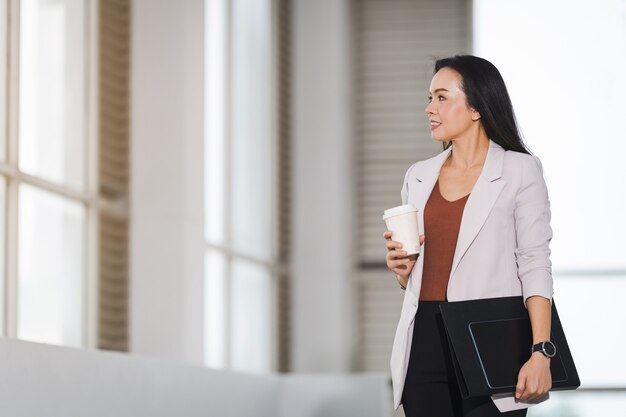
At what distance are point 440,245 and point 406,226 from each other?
0.26 ft

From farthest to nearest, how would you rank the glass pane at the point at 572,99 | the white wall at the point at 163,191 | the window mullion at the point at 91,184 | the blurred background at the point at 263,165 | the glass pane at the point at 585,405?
the glass pane at the point at 572,99
the glass pane at the point at 585,405
the white wall at the point at 163,191
the window mullion at the point at 91,184
the blurred background at the point at 263,165

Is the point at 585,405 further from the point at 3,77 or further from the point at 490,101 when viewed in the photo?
the point at 490,101

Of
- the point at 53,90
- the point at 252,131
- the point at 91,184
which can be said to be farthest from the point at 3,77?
the point at 252,131

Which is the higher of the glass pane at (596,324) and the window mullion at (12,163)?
the window mullion at (12,163)

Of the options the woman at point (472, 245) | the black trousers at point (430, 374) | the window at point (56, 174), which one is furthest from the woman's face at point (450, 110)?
the window at point (56, 174)

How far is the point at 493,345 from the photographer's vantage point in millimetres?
1736

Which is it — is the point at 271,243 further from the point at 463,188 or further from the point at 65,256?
the point at 463,188

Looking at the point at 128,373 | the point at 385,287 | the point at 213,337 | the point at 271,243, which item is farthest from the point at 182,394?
the point at 385,287

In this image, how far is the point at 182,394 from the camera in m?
3.24

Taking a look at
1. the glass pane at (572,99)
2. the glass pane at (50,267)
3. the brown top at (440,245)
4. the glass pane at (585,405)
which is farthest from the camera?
the glass pane at (572,99)

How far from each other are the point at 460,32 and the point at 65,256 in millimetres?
3288

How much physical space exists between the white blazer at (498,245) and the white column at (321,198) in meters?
4.35

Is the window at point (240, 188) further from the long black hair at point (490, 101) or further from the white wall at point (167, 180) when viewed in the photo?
the long black hair at point (490, 101)

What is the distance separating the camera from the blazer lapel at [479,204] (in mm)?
1770
